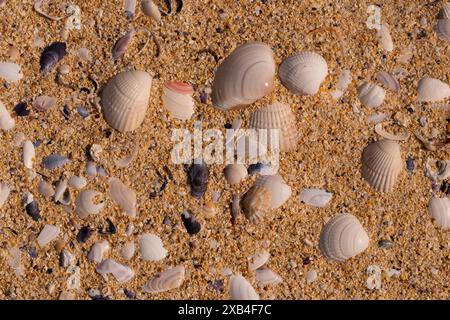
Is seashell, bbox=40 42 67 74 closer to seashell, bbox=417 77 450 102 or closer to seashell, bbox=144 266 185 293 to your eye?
seashell, bbox=144 266 185 293

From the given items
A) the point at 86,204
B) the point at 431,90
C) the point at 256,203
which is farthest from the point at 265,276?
the point at 431,90

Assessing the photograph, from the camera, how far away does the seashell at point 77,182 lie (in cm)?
160

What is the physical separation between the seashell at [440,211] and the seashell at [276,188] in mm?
413

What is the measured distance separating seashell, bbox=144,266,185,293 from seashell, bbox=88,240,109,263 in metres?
0.15

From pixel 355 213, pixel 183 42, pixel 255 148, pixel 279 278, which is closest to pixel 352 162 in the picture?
pixel 355 213

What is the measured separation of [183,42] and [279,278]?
2.32ft

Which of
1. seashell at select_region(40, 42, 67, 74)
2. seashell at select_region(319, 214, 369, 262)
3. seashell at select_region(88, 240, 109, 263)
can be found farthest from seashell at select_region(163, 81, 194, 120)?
seashell at select_region(319, 214, 369, 262)

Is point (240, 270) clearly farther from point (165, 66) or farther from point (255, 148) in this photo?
point (165, 66)

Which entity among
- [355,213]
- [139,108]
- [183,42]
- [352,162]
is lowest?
[355,213]

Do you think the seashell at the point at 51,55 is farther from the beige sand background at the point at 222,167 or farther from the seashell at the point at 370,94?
the seashell at the point at 370,94

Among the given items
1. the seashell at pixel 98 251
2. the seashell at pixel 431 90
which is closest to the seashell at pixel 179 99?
the seashell at pixel 98 251

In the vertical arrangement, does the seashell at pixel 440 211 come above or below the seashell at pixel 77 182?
below
